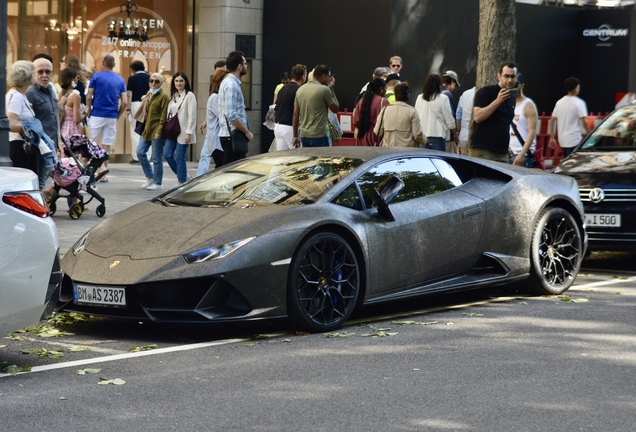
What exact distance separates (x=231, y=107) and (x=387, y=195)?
5.43 meters

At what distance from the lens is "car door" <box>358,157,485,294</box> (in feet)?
25.6

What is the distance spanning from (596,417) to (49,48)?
1779 cm

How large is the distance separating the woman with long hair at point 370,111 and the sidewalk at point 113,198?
329 centimetres

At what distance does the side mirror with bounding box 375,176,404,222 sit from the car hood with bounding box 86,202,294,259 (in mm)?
736

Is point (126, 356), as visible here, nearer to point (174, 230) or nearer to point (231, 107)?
point (174, 230)

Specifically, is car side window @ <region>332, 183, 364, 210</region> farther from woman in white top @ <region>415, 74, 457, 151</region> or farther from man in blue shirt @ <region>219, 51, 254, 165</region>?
woman in white top @ <region>415, 74, 457, 151</region>

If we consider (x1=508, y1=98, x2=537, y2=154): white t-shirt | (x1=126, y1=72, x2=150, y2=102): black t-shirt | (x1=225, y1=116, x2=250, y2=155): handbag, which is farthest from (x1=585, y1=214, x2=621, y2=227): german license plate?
(x1=126, y1=72, x2=150, y2=102): black t-shirt

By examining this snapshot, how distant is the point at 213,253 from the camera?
701cm

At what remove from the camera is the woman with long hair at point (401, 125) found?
13.1 m

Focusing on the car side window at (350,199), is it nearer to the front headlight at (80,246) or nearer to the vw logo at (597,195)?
the front headlight at (80,246)

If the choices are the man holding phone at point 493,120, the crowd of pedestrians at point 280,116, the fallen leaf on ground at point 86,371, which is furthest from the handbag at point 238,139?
the fallen leaf on ground at point 86,371

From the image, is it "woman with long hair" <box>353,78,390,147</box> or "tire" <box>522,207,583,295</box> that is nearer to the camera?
"tire" <box>522,207,583,295</box>

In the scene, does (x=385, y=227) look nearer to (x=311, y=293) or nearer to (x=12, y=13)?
(x=311, y=293)

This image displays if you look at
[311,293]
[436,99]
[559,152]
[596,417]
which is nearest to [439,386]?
[596,417]
